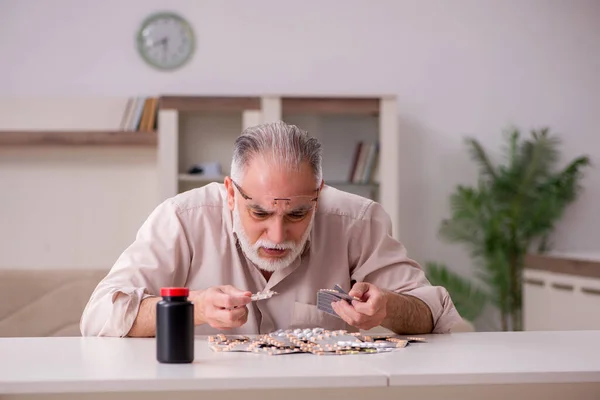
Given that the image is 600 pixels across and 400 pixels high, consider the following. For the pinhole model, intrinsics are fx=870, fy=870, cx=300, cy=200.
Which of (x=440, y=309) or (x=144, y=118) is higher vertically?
(x=144, y=118)

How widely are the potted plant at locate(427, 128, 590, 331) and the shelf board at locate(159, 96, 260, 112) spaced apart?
1.60 m

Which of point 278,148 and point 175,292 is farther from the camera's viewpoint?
point 278,148

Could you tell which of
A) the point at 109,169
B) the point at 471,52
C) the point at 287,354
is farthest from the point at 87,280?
the point at 471,52

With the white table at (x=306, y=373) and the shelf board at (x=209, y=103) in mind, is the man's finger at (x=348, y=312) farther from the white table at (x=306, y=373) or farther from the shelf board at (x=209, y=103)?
the shelf board at (x=209, y=103)

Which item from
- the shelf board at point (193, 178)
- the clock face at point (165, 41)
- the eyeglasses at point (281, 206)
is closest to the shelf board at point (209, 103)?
the shelf board at point (193, 178)

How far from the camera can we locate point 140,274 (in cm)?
245

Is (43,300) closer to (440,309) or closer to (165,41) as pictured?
(440,309)

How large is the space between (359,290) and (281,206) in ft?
1.06

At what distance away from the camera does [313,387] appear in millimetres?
1608

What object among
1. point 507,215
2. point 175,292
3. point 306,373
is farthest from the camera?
point 507,215

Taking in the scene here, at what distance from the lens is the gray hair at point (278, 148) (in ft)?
7.62

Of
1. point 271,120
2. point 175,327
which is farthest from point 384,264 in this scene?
point 271,120

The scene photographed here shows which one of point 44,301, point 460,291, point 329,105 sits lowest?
point 460,291

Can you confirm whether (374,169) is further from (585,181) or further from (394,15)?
(585,181)
